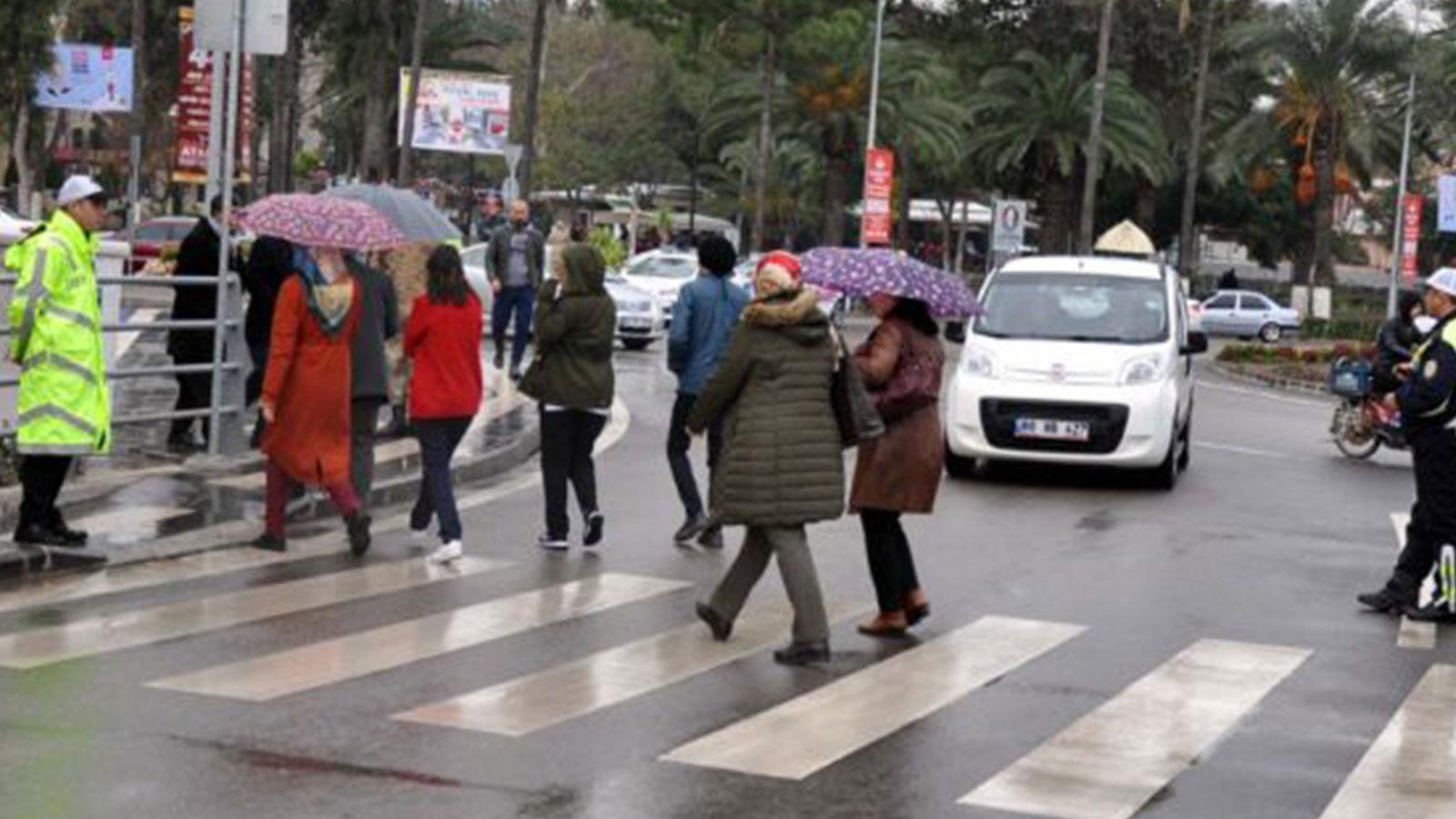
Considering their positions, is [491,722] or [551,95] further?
[551,95]

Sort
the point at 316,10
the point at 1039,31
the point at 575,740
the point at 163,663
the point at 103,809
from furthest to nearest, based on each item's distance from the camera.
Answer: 1. the point at 1039,31
2. the point at 316,10
3. the point at 163,663
4. the point at 575,740
5. the point at 103,809

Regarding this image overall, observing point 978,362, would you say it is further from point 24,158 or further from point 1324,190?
point 24,158

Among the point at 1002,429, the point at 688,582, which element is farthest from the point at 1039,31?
the point at 688,582

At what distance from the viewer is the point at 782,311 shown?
10555 millimetres

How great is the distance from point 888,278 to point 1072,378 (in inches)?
301

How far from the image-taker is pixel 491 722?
29.3 ft

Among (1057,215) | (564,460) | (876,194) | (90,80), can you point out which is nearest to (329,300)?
→ (564,460)

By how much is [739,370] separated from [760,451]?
1.20 feet

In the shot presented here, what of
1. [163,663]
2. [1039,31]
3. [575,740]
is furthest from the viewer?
[1039,31]

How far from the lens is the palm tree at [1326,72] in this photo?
210 ft

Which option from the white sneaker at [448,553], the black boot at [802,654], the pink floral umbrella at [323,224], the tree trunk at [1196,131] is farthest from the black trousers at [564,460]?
the tree trunk at [1196,131]

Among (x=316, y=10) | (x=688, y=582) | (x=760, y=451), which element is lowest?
(x=688, y=582)

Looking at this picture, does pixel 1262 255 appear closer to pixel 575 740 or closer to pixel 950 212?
pixel 950 212

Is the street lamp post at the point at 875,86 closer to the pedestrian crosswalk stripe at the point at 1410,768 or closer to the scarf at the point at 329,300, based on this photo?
the scarf at the point at 329,300
